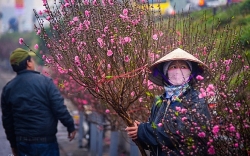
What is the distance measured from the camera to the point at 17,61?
6496 millimetres

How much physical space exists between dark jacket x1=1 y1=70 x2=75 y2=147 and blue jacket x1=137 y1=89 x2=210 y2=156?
213 cm

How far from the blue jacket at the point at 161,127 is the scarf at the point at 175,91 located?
0.04m

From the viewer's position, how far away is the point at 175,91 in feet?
13.9

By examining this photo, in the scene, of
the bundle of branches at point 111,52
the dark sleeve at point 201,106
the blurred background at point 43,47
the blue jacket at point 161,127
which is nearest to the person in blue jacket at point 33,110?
the blurred background at point 43,47

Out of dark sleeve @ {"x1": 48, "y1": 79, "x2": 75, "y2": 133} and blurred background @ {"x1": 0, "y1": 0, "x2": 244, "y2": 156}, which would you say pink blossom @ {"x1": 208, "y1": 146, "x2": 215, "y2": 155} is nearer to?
blurred background @ {"x1": 0, "y1": 0, "x2": 244, "y2": 156}

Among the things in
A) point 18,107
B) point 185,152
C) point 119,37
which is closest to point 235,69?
point 119,37

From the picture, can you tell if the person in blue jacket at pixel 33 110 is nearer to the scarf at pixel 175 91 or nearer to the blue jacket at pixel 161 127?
the blue jacket at pixel 161 127

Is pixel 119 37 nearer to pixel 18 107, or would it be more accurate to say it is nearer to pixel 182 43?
pixel 182 43

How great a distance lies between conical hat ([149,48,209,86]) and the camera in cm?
432

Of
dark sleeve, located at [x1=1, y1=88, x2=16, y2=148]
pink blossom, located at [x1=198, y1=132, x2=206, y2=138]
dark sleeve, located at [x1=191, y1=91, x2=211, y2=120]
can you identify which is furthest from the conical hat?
dark sleeve, located at [x1=1, y1=88, x2=16, y2=148]

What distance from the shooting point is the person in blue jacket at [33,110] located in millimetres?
6332

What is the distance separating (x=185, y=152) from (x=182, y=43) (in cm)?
247

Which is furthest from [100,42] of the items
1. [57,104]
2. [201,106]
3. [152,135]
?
[57,104]

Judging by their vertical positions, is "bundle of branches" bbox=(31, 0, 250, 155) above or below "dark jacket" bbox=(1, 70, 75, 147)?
above
